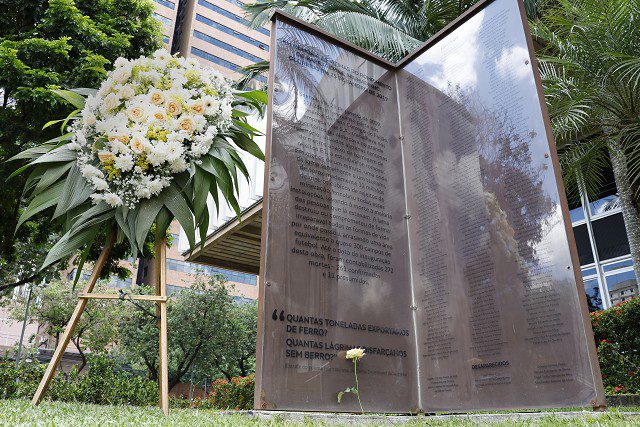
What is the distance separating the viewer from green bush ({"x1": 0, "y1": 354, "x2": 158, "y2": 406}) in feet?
24.0

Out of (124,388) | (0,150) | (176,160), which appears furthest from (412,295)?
(0,150)

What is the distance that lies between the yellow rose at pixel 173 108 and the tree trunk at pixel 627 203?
861 centimetres

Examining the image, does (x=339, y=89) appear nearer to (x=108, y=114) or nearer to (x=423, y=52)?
(x=423, y=52)

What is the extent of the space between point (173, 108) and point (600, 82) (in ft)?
24.9

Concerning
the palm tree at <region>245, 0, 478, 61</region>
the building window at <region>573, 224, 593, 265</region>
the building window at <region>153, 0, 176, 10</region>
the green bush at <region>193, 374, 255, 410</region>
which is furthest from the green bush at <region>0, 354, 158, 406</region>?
the building window at <region>153, 0, 176, 10</region>

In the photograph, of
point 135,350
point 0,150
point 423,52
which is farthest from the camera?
point 135,350

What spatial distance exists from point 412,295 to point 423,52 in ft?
8.56

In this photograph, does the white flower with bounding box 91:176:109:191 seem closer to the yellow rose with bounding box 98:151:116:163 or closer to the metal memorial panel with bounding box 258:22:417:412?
the yellow rose with bounding box 98:151:116:163

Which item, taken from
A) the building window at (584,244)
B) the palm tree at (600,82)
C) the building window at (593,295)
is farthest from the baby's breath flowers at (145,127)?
the building window at (584,244)

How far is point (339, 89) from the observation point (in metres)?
4.92

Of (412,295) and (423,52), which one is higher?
(423,52)

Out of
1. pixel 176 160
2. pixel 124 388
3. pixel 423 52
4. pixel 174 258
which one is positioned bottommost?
pixel 124 388

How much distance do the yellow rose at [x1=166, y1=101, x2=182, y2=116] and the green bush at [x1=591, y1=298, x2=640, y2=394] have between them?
27.8 ft

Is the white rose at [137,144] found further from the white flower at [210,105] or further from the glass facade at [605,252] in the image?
the glass facade at [605,252]
